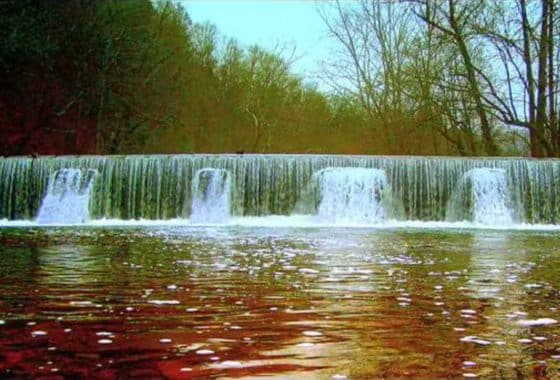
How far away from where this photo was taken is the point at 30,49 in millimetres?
25438

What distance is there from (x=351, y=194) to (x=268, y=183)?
→ 199 centimetres

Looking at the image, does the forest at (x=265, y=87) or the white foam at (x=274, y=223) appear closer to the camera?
the white foam at (x=274, y=223)

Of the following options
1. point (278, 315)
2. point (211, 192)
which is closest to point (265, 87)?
point (211, 192)

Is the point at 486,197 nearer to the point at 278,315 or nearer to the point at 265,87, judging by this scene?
the point at 278,315

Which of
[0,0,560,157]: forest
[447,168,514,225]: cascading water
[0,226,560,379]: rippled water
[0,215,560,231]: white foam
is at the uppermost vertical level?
[0,0,560,157]: forest

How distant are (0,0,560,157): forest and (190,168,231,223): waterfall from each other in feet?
2.97

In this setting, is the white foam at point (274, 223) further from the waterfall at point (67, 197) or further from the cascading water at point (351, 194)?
the waterfall at point (67, 197)

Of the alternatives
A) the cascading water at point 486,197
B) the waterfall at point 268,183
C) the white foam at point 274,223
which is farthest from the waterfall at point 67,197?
the cascading water at point 486,197

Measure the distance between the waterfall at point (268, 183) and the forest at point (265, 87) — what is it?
1.13 m

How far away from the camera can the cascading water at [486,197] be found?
18.4m

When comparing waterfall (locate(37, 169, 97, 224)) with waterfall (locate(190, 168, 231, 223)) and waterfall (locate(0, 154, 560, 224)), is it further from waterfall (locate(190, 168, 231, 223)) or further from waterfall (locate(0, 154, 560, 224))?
waterfall (locate(190, 168, 231, 223))

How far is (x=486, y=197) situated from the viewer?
18453 mm

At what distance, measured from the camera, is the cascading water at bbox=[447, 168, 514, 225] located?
18.4 metres

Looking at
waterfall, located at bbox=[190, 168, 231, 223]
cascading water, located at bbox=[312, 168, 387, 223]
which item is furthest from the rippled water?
waterfall, located at bbox=[190, 168, 231, 223]
